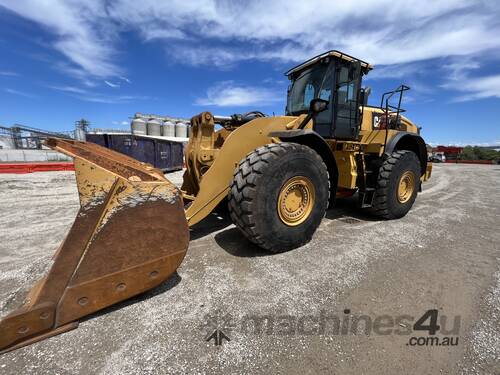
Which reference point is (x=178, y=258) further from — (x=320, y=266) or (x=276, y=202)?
(x=320, y=266)

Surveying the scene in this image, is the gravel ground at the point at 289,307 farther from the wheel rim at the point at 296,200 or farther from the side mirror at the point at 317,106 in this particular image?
the side mirror at the point at 317,106

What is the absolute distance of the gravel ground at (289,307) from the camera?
63.1 inches

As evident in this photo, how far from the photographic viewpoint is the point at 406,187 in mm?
4891

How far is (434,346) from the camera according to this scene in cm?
177

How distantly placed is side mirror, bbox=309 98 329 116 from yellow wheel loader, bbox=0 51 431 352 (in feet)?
0.05

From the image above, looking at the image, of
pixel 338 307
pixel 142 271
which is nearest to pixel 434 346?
pixel 338 307

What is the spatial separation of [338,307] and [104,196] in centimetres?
209

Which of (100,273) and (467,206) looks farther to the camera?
(467,206)

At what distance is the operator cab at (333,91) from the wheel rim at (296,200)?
1559 mm

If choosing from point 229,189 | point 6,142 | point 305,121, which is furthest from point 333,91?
point 6,142

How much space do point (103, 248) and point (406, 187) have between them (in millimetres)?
5147

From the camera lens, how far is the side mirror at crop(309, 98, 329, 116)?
3724mm

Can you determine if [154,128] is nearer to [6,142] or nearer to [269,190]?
[6,142]

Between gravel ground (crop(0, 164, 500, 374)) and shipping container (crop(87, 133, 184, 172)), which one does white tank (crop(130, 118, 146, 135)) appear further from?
gravel ground (crop(0, 164, 500, 374))
